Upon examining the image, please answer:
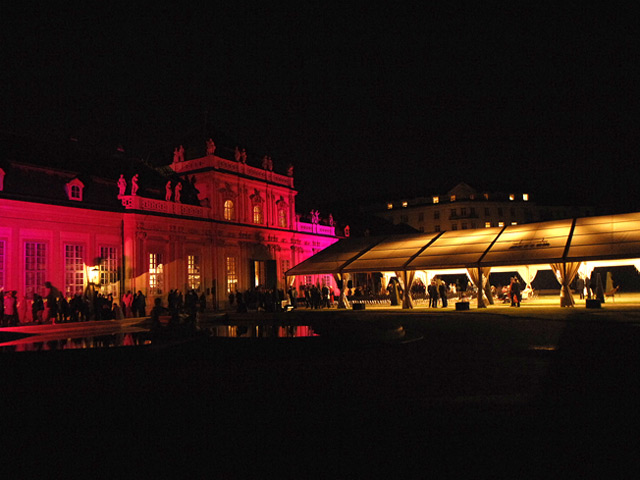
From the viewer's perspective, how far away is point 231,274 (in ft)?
141

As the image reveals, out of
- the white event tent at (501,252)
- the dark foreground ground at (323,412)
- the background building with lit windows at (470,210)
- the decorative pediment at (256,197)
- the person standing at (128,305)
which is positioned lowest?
the dark foreground ground at (323,412)

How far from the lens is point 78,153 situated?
35656mm

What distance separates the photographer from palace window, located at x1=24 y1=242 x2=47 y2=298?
2877cm

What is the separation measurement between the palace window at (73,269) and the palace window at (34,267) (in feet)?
4.29

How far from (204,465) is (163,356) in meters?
8.53

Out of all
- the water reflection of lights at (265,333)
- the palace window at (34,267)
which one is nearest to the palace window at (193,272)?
the palace window at (34,267)

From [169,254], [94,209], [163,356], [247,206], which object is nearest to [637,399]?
[163,356]

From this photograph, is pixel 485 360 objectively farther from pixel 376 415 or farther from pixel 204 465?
pixel 204 465

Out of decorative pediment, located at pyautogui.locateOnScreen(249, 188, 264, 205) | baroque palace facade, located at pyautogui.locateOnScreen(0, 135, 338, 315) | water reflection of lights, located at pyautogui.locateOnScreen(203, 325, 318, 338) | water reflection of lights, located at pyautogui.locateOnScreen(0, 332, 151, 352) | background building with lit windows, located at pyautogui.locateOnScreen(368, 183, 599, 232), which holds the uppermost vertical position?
background building with lit windows, located at pyautogui.locateOnScreen(368, 183, 599, 232)

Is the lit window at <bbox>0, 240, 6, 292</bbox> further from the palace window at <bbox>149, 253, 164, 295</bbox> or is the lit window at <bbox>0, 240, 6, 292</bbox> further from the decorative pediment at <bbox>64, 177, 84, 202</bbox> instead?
the palace window at <bbox>149, 253, 164, 295</bbox>

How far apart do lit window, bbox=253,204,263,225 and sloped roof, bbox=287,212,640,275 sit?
1008 centimetres

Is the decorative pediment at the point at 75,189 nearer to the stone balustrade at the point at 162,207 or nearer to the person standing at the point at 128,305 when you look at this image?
the stone balustrade at the point at 162,207

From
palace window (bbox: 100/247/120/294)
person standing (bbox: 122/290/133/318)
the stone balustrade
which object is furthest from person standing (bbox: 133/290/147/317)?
the stone balustrade

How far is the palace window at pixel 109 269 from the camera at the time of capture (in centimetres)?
3300
